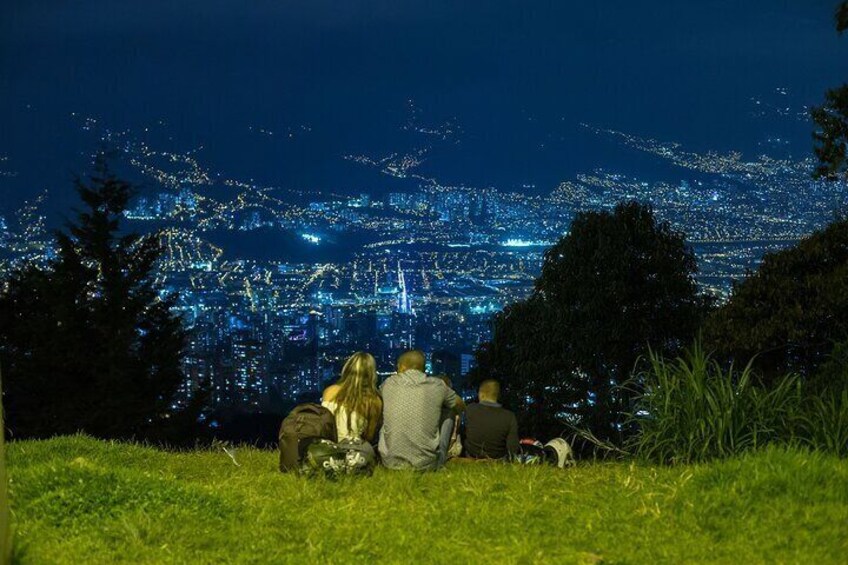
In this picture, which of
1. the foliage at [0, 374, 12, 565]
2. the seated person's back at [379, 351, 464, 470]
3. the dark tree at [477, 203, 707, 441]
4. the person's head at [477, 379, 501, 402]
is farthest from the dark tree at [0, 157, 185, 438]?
the foliage at [0, 374, 12, 565]

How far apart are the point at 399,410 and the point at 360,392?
1.37 feet

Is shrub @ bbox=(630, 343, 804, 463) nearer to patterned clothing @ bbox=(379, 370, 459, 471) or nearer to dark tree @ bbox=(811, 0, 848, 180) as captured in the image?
patterned clothing @ bbox=(379, 370, 459, 471)

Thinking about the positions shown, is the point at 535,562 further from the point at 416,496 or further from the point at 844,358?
the point at 844,358

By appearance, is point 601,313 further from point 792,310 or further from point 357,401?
point 357,401

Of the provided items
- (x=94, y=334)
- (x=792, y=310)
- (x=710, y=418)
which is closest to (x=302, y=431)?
(x=710, y=418)

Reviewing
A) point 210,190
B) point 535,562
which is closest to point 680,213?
point 210,190

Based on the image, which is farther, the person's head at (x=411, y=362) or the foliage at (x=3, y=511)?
the person's head at (x=411, y=362)

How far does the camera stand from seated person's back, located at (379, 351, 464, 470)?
32.8ft

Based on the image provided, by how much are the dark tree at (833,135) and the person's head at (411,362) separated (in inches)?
264

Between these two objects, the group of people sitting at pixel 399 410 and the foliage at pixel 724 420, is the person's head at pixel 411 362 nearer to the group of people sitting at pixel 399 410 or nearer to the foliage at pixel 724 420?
the group of people sitting at pixel 399 410

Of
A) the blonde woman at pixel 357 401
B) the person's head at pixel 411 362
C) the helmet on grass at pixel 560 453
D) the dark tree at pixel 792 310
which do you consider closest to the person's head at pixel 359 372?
the blonde woman at pixel 357 401

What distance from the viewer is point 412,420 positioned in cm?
1000

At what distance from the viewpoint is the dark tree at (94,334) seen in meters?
34.6

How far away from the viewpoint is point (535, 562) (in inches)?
255
